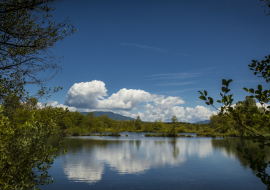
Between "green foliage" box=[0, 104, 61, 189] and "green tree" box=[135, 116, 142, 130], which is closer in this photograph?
"green foliage" box=[0, 104, 61, 189]

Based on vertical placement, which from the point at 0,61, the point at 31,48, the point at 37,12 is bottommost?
the point at 0,61

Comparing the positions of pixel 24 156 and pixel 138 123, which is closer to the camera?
pixel 24 156

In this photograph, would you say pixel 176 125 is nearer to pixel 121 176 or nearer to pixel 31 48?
pixel 121 176

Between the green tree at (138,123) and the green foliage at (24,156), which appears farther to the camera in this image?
the green tree at (138,123)

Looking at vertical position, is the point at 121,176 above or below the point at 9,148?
below

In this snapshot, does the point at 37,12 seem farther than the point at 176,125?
No

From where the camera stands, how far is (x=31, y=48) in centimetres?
555

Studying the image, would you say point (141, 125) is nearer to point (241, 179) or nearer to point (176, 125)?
point (176, 125)

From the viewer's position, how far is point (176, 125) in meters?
76.2

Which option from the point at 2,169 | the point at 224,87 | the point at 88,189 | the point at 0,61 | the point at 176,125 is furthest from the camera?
the point at 176,125

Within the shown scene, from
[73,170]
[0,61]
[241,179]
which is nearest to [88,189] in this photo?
[73,170]

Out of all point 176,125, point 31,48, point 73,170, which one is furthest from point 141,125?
point 31,48

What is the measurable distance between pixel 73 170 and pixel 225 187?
1308 centimetres

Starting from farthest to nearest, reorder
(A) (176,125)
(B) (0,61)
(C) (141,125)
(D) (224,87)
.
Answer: (C) (141,125), (A) (176,125), (B) (0,61), (D) (224,87)
